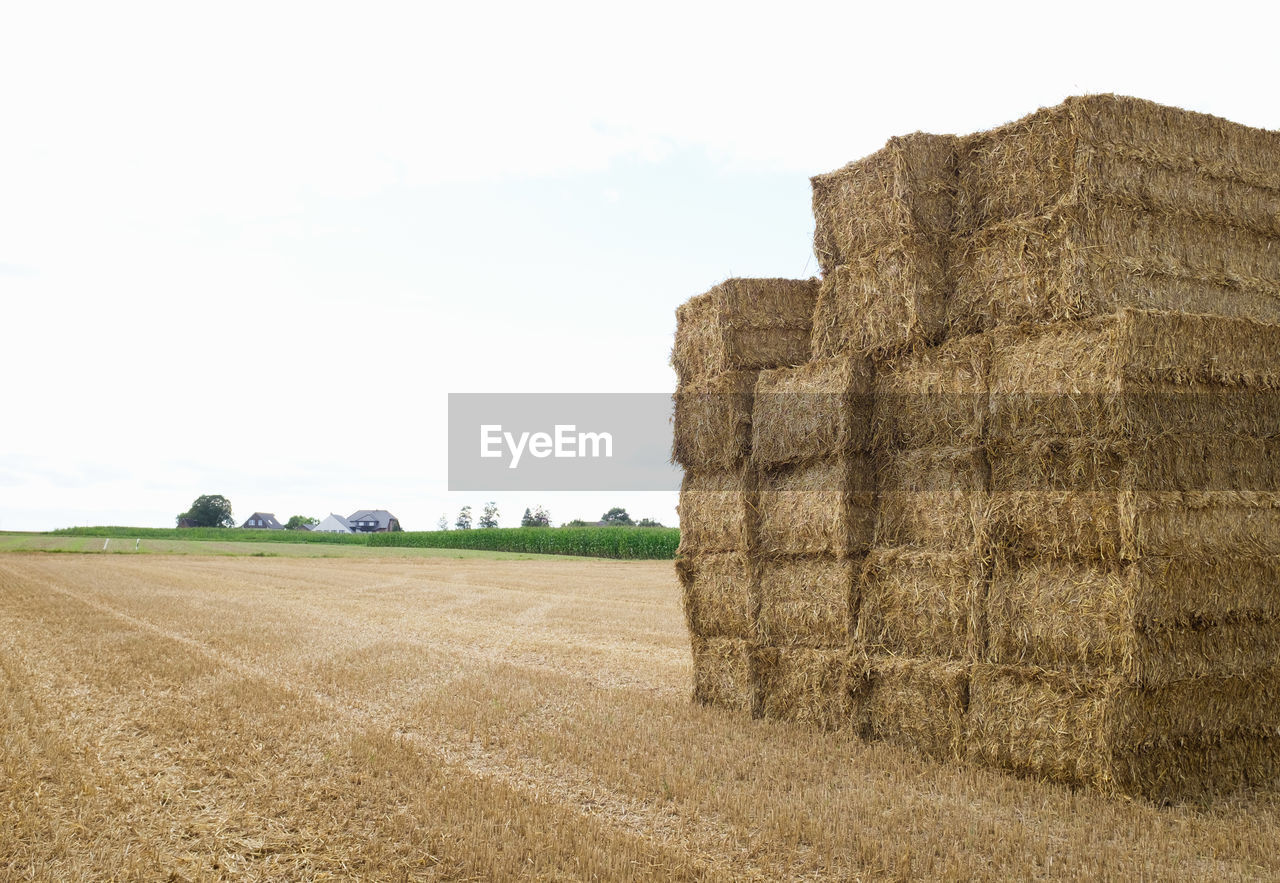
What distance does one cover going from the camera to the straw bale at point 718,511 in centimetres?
863

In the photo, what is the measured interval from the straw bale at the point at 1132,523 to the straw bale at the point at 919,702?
1.17 m

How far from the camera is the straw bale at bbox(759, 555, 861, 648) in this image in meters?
7.71

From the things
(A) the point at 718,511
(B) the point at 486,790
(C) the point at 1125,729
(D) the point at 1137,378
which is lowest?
(B) the point at 486,790

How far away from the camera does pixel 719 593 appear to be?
891cm

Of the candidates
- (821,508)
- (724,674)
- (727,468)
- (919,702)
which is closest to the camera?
(919,702)

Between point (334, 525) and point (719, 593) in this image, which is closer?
point (719, 593)

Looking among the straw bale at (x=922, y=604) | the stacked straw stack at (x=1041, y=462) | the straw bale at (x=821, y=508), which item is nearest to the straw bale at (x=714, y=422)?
the stacked straw stack at (x=1041, y=462)

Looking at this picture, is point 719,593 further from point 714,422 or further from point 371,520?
point 371,520

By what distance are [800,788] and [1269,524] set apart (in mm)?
3919

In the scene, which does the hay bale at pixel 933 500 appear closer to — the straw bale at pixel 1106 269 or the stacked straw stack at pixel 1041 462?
the stacked straw stack at pixel 1041 462

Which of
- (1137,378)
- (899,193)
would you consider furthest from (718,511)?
(1137,378)

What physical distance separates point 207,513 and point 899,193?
118m

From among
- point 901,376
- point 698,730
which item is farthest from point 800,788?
point 901,376

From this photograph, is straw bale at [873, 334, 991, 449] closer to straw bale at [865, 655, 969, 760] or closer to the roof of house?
straw bale at [865, 655, 969, 760]
